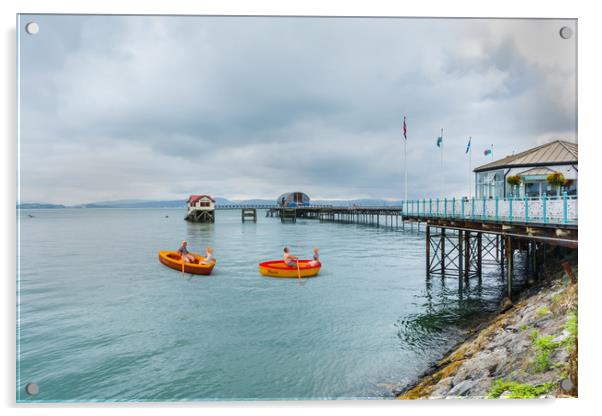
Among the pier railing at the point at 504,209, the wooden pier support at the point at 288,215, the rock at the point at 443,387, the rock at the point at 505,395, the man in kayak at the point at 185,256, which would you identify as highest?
the pier railing at the point at 504,209

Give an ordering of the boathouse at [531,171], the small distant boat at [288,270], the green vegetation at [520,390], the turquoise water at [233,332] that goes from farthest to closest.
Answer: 1. the small distant boat at [288,270]
2. the boathouse at [531,171]
3. the turquoise water at [233,332]
4. the green vegetation at [520,390]

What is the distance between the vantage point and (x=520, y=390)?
223 inches

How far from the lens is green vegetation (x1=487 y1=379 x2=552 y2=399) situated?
5668 mm

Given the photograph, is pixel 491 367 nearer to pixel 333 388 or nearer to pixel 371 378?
pixel 371 378

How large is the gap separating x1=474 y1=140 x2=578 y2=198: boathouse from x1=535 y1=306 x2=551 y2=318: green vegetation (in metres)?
4.34

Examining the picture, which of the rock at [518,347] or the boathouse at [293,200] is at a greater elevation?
the boathouse at [293,200]

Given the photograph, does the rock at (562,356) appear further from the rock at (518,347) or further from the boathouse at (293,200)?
the boathouse at (293,200)

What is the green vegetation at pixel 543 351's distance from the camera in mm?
5848

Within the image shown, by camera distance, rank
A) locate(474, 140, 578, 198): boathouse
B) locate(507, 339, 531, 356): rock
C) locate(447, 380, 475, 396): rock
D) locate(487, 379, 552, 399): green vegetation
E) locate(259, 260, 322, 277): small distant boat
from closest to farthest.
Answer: locate(487, 379, 552, 399): green vegetation → locate(447, 380, 475, 396): rock → locate(507, 339, 531, 356): rock → locate(474, 140, 578, 198): boathouse → locate(259, 260, 322, 277): small distant boat

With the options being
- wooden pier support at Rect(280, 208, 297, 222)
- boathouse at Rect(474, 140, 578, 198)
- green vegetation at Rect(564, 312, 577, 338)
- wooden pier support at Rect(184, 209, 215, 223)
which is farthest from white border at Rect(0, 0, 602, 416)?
wooden pier support at Rect(280, 208, 297, 222)

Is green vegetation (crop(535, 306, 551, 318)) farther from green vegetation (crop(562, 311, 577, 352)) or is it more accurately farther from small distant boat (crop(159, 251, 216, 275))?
small distant boat (crop(159, 251, 216, 275))

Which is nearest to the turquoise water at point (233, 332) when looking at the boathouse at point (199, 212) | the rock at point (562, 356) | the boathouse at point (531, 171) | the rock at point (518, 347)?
the rock at point (518, 347)
